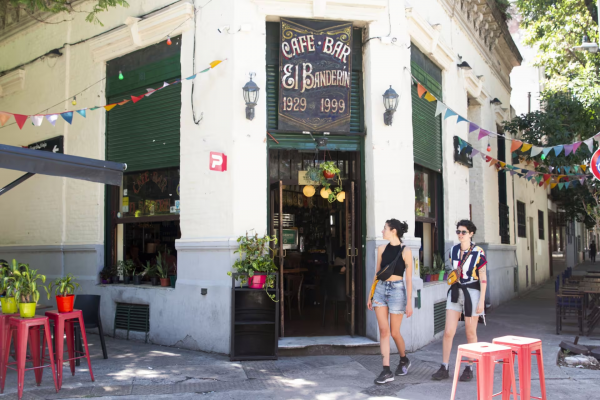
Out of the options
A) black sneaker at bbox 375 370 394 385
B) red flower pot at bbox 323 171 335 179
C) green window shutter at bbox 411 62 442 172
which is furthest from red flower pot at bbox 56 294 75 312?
green window shutter at bbox 411 62 442 172

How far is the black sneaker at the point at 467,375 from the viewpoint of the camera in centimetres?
643

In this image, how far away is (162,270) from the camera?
870cm

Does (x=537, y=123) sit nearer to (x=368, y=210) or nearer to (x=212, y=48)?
(x=368, y=210)

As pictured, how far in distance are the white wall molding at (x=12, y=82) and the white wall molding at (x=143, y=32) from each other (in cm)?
262

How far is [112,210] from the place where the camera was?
9.70m

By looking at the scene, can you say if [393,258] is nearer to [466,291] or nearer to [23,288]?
[466,291]

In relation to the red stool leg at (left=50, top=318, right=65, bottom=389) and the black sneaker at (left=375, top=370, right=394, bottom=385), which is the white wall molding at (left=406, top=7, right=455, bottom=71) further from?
the red stool leg at (left=50, top=318, right=65, bottom=389)

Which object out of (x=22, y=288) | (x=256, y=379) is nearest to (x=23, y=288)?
(x=22, y=288)

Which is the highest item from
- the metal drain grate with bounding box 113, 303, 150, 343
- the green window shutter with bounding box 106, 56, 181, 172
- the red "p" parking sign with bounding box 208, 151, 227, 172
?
the green window shutter with bounding box 106, 56, 181, 172

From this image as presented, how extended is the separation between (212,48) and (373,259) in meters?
3.95

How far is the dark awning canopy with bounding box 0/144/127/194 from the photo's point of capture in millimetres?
5227

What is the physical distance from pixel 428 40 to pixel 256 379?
666 cm

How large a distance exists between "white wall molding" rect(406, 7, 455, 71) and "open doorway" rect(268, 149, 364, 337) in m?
2.53

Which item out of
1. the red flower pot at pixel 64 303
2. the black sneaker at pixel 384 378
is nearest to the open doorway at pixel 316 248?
the black sneaker at pixel 384 378
